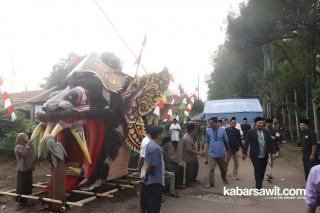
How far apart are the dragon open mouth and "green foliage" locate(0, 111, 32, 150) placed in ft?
18.3

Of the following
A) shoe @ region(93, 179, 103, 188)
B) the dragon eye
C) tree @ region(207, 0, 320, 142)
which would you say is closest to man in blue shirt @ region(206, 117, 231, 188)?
shoe @ region(93, 179, 103, 188)

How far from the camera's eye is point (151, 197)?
18.0 ft

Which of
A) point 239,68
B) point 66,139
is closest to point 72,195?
point 66,139

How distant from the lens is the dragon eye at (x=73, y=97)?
7806 mm

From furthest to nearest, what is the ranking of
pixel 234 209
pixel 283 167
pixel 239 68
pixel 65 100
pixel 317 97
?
pixel 239 68, pixel 317 97, pixel 283 167, pixel 65 100, pixel 234 209

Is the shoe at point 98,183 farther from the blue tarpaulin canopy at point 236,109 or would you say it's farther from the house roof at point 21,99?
the house roof at point 21,99

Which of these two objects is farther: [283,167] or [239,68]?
[239,68]

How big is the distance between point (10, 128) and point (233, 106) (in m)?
11.7

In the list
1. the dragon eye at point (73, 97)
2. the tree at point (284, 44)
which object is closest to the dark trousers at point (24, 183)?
the dragon eye at point (73, 97)

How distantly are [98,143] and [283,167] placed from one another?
21.2 ft

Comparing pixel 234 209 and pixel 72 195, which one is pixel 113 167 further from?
pixel 234 209

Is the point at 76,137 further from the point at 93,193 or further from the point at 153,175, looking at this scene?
the point at 153,175

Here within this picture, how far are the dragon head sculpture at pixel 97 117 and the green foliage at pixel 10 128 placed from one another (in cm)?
557

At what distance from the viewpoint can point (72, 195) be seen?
26.4 feet
